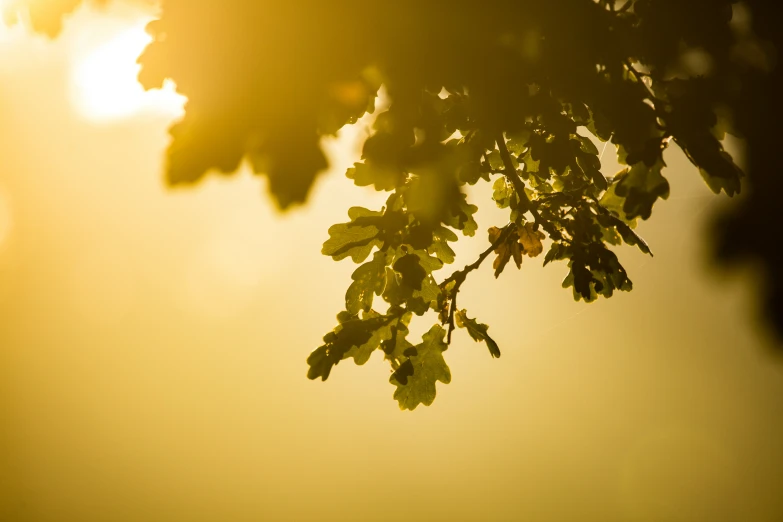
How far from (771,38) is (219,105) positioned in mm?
1774

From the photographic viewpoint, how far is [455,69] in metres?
1.81

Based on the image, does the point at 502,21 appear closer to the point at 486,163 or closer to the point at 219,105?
the point at 219,105

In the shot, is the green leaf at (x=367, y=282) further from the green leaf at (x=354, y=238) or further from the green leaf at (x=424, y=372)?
the green leaf at (x=424, y=372)

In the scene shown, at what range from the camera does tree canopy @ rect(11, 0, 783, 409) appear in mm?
1479

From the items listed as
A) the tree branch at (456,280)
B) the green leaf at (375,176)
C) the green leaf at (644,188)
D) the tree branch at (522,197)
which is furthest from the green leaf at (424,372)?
the green leaf at (644,188)

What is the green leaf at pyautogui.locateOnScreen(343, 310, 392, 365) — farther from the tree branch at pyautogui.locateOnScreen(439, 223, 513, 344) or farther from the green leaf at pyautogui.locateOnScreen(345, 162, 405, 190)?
the green leaf at pyautogui.locateOnScreen(345, 162, 405, 190)

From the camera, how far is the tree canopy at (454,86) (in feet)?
4.85

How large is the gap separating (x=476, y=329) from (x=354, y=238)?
1.11 metres

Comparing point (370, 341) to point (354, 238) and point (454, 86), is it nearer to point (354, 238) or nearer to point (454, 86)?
point (354, 238)

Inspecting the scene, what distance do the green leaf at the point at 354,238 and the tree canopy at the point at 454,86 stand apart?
178 millimetres

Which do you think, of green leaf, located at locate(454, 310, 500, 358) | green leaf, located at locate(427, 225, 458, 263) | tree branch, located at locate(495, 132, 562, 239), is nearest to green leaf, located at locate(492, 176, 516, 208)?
tree branch, located at locate(495, 132, 562, 239)

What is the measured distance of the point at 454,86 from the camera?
1.88 metres

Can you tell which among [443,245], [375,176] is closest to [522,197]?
[443,245]

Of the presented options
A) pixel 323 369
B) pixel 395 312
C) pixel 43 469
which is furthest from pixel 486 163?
pixel 43 469
